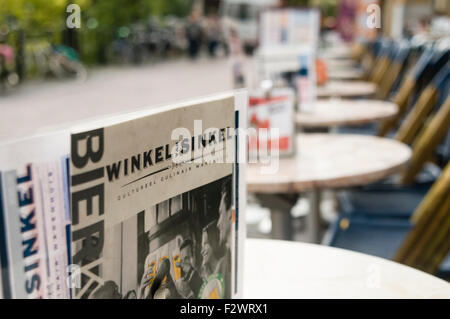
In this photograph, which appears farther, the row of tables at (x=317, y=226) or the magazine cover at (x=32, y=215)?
the row of tables at (x=317, y=226)

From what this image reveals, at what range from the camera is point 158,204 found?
62cm

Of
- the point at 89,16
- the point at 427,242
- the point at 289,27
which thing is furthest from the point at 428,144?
the point at 89,16

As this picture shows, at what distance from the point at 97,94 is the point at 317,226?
6.82 metres

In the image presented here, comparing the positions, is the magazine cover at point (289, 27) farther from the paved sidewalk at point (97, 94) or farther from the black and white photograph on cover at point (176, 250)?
the black and white photograph on cover at point (176, 250)

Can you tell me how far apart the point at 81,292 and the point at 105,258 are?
38 millimetres

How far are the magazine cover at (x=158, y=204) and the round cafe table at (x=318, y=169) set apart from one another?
0.82 metres

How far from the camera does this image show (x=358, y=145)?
6.88 feet

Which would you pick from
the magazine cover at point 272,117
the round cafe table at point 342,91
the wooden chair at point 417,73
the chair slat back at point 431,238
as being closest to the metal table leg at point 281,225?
the magazine cover at point 272,117

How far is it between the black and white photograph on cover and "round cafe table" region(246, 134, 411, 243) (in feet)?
2.72

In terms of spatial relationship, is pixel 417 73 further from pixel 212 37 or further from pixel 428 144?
pixel 212 37

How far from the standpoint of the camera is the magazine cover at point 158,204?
0.54m

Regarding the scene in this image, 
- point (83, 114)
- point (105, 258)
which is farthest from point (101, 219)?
point (83, 114)

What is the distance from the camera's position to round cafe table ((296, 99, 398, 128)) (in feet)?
8.74

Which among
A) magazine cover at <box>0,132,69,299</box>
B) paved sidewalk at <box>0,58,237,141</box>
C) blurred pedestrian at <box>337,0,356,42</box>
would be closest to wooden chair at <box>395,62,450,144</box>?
magazine cover at <box>0,132,69,299</box>
